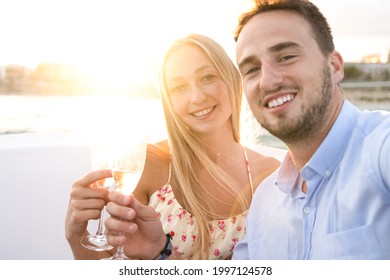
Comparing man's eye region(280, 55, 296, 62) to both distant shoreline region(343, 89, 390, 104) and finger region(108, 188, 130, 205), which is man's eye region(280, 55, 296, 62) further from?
distant shoreline region(343, 89, 390, 104)

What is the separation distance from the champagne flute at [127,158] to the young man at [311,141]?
0.74ft

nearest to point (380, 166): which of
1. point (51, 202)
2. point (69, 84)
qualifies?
point (51, 202)

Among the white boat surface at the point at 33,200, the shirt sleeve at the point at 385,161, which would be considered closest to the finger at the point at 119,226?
the shirt sleeve at the point at 385,161

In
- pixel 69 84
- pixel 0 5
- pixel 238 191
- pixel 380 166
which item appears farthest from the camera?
pixel 69 84

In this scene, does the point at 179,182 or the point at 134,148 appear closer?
the point at 134,148

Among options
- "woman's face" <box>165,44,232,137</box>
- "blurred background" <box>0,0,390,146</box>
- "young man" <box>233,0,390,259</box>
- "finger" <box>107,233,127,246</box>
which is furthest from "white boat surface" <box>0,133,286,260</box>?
"finger" <box>107,233,127,246</box>

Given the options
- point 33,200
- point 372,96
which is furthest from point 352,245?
point 33,200

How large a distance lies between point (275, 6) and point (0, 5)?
104 cm

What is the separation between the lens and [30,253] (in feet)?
4.67

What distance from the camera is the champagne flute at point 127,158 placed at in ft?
1.77

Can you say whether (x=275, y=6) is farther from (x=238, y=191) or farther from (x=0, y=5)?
(x=0, y=5)

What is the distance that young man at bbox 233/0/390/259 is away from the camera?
0.58 metres

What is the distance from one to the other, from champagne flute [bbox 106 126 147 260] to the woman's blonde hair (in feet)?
1.51

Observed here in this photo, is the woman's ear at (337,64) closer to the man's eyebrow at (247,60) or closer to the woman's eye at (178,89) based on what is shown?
the man's eyebrow at (247,60)
